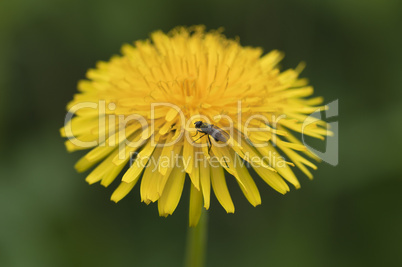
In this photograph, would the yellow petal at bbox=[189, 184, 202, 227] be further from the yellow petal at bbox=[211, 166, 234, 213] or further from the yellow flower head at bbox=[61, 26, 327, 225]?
the yellow petal at bbox=[211, 166, 234, 213]

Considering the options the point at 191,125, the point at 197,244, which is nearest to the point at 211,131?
the point at 191,125

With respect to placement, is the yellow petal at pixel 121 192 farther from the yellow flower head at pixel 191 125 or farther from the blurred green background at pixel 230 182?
the blurred green background at pixel 230 182

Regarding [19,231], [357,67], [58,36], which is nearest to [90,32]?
[58,36]

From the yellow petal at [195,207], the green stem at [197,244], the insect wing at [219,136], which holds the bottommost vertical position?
the green stem at [197,244]

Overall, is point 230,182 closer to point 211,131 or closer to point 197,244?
point 197,244

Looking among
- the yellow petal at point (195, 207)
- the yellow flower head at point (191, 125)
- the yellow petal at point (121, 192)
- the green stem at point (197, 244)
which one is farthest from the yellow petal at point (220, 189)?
the yellow petal at point (121, 192)

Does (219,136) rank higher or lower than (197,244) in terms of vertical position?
higher
